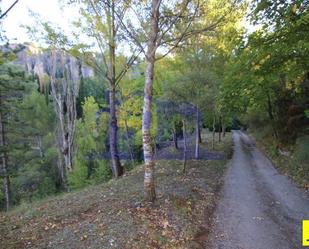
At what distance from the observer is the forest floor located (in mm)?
5309

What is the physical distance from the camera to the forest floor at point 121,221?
531 centimetres

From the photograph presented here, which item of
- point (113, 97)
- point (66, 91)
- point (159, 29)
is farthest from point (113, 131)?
point (66, 91)

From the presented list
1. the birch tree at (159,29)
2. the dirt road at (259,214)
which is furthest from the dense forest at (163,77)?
the dirt road at (259,214)

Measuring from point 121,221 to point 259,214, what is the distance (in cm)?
383

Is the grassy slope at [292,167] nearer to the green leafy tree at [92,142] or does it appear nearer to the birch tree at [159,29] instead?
the birch tree at [159,29]

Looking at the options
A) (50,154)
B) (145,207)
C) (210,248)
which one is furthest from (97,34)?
(50,154)

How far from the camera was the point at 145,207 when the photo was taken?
22.6 ft

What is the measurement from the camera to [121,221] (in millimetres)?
6031

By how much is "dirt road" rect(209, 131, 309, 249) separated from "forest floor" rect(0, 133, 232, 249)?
0.40 metres

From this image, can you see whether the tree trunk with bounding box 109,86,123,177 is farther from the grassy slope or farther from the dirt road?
the grassy slope

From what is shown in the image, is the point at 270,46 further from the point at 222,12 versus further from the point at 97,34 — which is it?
the point at 97,34

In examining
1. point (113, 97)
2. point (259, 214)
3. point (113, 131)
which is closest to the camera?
point (259, 214)

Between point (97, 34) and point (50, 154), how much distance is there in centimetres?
1841

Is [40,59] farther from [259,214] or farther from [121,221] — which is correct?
[259,214]
